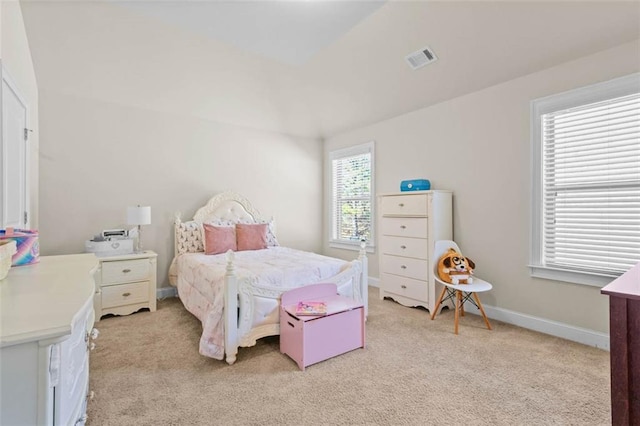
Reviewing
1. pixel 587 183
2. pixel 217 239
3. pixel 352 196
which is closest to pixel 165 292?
pixel 217 239

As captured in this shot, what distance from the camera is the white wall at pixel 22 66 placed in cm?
204

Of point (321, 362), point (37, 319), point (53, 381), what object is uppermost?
point (37, 319)

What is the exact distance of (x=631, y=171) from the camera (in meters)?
2.35

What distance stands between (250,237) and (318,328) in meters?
1.96

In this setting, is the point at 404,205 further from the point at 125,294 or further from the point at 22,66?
the point at 22,66

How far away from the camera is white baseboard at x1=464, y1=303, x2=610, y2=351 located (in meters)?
2.45

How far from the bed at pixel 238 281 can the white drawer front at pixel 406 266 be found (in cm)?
73

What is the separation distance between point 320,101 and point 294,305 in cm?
297

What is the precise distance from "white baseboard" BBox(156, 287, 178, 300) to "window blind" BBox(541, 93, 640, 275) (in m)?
4.17

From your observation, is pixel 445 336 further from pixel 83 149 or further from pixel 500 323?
pixel 83 149

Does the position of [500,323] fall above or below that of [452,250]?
below

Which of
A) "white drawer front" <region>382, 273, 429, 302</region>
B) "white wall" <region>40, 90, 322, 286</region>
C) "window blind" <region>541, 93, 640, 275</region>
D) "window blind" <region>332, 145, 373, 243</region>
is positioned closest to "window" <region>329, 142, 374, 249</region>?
"window blind" <region>332, 145, 373, 243</region>

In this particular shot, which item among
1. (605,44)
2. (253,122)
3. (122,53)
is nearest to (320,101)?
(253,122)

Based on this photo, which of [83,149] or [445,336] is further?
[83,149]
